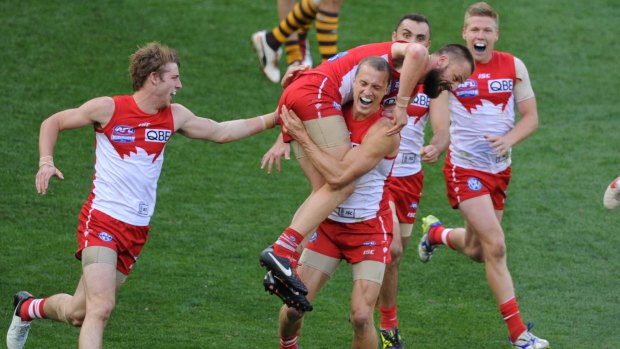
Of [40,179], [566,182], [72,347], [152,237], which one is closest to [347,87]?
[40,179]

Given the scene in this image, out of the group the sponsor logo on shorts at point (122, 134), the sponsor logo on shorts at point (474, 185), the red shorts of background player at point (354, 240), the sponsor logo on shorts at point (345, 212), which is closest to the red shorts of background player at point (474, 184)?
the sponsor logo on shorts at point (474, 185)

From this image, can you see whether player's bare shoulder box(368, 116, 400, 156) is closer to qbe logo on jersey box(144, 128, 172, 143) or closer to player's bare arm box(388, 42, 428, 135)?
player's bare arm box(388, 42, 428, 135)

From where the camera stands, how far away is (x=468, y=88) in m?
9.35

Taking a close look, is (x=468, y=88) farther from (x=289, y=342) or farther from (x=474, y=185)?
(x=289, y=342)

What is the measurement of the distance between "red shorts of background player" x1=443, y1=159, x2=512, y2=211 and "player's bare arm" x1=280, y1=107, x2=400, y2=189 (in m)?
1.71

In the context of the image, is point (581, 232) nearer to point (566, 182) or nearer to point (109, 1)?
point (566, 182)

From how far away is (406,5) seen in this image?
53.5ft

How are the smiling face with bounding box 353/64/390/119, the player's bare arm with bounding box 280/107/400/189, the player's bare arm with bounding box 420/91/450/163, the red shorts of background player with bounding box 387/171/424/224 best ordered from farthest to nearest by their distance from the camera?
the red shorts of background player with bounding box 387/171/424/224
the player's bare arm with bounding box 420/91/450/163
the player's bare arm with bounding box 280/107/400/189
the smiling face with bounding box 353/64/390/119

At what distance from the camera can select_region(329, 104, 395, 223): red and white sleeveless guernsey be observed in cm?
780

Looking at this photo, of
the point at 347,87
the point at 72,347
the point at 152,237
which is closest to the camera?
the point at 347,87

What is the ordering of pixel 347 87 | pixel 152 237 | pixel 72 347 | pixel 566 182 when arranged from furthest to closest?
pixel 566 182, pixel 152 237, pixel 72 347, pixel 347 87

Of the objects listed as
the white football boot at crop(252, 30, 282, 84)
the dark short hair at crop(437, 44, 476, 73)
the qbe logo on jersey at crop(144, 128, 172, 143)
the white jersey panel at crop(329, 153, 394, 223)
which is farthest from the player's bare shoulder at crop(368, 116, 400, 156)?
the white football boot at crop(252, 30, 282, 84)

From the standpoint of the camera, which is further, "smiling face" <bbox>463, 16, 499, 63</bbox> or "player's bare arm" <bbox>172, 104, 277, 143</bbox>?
"smiling face" <bbox>463, 16, 499, 63</bbox>

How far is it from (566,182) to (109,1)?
22.1 feet
